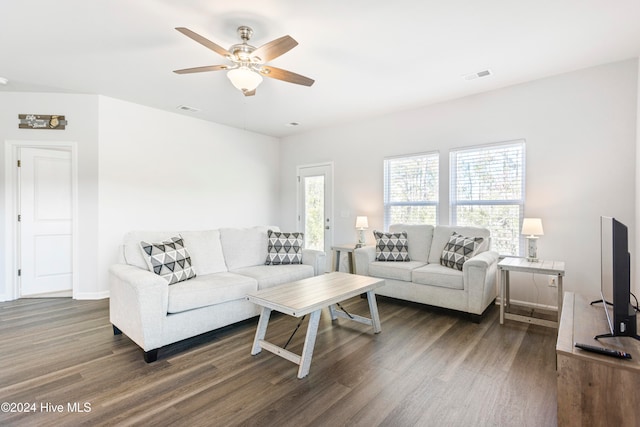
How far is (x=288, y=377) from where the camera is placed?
7.11 feet

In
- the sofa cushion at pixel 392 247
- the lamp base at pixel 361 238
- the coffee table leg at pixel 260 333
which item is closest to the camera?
the coffee table leg at pixel 260 333

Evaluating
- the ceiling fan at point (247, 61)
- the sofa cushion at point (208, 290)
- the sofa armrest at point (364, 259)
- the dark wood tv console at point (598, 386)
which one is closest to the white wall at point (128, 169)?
the sofa cushion at point (208, 290)

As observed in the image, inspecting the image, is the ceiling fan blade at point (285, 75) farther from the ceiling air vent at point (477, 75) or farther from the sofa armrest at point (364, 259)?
the sofa armrest at point (364, 259)

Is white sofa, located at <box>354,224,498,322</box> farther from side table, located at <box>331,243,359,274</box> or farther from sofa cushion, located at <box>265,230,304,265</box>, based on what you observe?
sofa cushion, located at <box>265,230,304,265</box>

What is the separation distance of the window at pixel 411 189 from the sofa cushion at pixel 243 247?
2064 mm

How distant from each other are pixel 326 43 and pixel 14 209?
449 cm

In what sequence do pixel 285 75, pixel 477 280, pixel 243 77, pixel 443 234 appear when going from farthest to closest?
1. pixel 443 234
2. pixel 477 280
3. pixel 285 75
4. pixel 243 77

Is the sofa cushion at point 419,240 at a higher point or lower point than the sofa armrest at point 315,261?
higher

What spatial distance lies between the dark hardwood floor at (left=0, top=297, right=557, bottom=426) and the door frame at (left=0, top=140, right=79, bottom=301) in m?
1.17

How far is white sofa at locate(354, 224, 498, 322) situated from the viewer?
315 cm

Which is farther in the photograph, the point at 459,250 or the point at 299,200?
the point at 299,200

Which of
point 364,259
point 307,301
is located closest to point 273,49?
point 307,301

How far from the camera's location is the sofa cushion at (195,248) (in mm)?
2904

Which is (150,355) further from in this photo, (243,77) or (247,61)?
(247,61)
